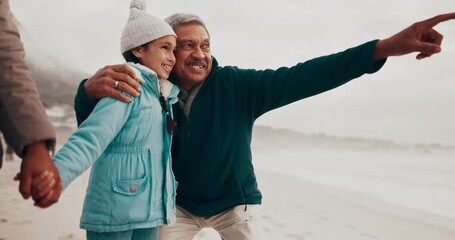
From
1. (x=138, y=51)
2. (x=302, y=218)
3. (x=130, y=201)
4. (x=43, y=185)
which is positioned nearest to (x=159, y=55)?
(x=138, y=51)

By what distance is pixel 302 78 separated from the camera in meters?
2.33

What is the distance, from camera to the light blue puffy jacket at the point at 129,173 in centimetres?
188

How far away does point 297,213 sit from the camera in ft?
21.7

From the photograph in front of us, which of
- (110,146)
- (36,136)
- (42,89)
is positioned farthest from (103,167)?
(42,89)

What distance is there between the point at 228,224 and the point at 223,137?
49 cm

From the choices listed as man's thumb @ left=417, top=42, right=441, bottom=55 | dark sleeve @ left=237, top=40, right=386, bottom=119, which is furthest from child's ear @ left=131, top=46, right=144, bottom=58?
man's thumb @ left=417, top=42, right=441, bottom=55

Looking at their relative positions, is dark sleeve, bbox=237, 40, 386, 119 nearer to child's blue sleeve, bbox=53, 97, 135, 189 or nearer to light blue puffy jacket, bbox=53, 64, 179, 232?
light blue puffy jacket, bbox=53, 64, 179, 232

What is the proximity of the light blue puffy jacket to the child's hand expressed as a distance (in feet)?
1.22

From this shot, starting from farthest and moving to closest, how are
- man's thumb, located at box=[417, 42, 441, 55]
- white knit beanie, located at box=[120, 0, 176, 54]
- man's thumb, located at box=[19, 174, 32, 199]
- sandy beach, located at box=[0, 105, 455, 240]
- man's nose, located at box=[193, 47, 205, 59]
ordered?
sandy beach, located at box=[0, 105, 455, 240], man's nose, located at box=[193, 47, 205, 59], white knit beanie, located at box=[120, 0, 176, 54], man's thumb, located at box=[417, 42, 441, 55], man's thumb, located at box=[19, 174, 32, 199]

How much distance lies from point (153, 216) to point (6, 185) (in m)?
5.68

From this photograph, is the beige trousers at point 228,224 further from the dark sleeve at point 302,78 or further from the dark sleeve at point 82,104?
the dark sleeve at point 82,104

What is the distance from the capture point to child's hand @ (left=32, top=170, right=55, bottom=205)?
4.58ft

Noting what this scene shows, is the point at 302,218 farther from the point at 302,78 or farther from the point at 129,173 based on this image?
the point at 129,173

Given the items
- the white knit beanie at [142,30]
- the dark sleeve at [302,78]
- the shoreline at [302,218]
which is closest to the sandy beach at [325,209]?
the shoreline at [302,218]
